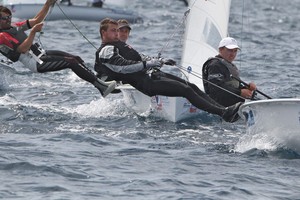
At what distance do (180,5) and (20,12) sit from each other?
43.4 ft

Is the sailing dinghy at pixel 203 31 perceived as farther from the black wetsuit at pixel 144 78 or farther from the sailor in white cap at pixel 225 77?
the black wetsuit at pixel 144 78

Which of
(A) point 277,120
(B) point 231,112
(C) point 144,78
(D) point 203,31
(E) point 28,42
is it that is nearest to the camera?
(A) point 277,120

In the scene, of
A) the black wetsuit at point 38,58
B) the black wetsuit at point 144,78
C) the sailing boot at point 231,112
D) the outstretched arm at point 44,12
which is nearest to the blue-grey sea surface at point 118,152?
the sailing boot at point 231,112

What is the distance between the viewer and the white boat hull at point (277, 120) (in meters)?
7.43

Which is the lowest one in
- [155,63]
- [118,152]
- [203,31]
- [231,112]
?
[118,152]

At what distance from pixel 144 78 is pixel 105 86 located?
0.71 m

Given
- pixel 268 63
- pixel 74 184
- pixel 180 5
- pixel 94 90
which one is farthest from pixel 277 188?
pixel 180 5

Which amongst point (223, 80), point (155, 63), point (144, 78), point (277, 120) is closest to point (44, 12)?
point (144, 78)

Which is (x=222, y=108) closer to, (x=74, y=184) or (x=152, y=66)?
(x=152, y=66)

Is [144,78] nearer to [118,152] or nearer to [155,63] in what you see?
[155,63]

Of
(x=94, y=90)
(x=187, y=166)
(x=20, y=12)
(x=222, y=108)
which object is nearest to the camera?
(x=187, y=166)

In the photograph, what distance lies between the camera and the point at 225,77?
8.87 m

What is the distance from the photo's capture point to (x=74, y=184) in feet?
21.0

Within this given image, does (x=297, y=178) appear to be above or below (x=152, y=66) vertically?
below
